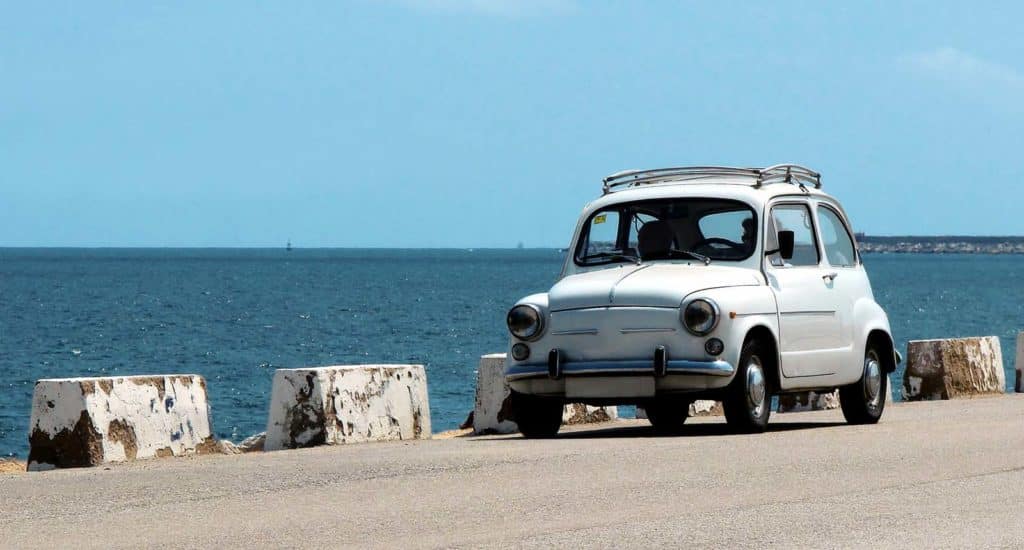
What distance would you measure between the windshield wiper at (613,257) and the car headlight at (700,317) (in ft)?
3.84

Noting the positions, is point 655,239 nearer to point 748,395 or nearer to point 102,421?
point 748,395

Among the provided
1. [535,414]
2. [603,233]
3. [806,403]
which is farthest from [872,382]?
[806,403]

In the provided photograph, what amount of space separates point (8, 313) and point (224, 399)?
47.9 metres

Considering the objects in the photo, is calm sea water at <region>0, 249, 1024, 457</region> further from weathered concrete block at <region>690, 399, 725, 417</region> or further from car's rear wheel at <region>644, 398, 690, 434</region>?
car's rear wheel at <region>644, 398, 690, 434</region>

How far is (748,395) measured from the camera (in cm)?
1291

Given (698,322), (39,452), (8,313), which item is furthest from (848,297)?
(8,313)

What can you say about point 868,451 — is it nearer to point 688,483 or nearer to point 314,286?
point 688,483

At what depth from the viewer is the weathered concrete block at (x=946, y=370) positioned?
741 inches

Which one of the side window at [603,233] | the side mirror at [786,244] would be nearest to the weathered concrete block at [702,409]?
the side window at [603,233]

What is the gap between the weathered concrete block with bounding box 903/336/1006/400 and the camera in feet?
61.7

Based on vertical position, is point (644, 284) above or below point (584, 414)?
above

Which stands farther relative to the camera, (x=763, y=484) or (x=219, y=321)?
(x=219, y=321)

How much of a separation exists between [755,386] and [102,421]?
4438 millimetres

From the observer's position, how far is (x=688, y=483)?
9539mm
